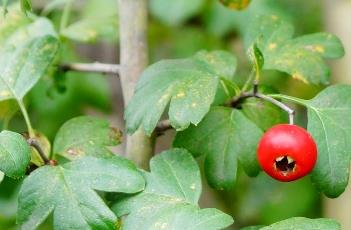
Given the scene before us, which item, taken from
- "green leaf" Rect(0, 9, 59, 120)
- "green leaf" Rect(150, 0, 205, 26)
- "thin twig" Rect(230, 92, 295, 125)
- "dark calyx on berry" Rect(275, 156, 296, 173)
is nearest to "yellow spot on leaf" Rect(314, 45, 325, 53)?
"thin twig" Rect(230, 92, 295, 125)

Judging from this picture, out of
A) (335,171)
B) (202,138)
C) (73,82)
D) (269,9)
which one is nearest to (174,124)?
(202,138)

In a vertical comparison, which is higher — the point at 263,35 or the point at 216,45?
the point at 263,35

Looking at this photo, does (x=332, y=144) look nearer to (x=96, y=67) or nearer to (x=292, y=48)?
(x=292, y=48)

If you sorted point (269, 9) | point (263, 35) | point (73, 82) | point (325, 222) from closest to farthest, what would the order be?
1. point (325, 222)
2. point (263, 35)
3. point (73, 82)
4. point (269, 9)

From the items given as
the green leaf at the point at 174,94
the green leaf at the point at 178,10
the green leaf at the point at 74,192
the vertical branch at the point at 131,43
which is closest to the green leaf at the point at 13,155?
the green leaf at the point at 74,192

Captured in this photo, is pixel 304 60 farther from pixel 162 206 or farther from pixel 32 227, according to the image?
pixel 32 227

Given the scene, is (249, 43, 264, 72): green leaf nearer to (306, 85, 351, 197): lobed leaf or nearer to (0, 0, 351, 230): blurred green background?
(306, 85, 351, 197): lobed leaf

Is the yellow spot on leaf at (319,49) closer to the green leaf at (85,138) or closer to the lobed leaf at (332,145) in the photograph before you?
the lobed leaf at (332,145)
